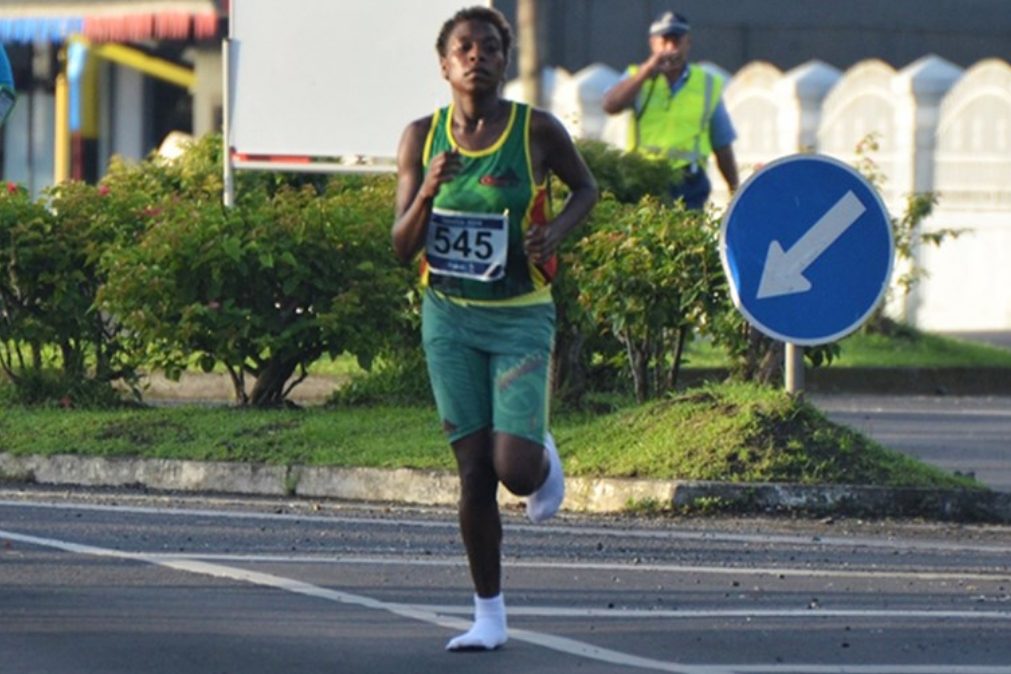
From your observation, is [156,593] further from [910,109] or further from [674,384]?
[910,109]

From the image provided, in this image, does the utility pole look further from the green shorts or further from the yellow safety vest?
the green shorts

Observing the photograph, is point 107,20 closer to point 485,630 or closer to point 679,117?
point 679,117

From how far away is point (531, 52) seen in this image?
11.5 meters

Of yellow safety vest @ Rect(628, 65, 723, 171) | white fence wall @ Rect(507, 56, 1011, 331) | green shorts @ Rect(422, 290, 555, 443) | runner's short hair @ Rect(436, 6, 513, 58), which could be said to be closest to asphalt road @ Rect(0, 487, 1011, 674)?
green shorts @ Rect(422, 290, 555, 443)

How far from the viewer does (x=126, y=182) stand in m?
13.7

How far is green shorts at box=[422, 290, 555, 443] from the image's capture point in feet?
22.4

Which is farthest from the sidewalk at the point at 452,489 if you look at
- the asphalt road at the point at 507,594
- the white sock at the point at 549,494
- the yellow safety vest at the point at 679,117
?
the yellow safety vest at the point at 679,117

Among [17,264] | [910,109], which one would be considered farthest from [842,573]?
[910,109]

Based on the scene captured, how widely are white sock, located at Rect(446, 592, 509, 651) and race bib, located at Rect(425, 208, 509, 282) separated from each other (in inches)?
33.8

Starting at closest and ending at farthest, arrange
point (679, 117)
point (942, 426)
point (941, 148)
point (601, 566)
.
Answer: point (601, 566)
point (942, 426)
point (679, 117)
point (941, 148)

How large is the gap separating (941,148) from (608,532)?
14.6 meters

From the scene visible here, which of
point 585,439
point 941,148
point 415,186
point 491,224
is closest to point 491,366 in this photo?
point 491,224

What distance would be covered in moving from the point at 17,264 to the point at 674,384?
317 cm

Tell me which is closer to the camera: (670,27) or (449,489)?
(449,489)
